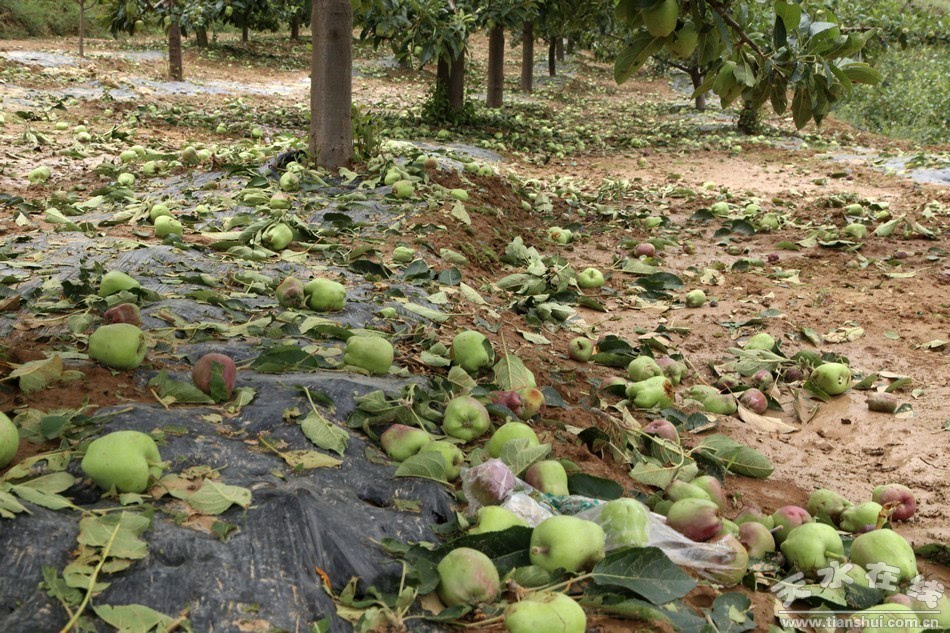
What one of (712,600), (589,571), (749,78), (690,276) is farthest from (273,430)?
(690,276)

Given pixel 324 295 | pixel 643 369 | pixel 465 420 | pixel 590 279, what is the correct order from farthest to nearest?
pixel 590 279 < pixel 643 369 < pixel 324 295 < pixel 465 420

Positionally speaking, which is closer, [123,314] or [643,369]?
[123,314]

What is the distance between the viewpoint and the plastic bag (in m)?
1.91

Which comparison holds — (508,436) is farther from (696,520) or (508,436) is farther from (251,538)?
(251,538)

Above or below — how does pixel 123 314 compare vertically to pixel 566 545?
above

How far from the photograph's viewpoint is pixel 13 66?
1387 centimetres

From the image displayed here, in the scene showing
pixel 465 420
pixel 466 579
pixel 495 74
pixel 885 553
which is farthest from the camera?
pixel 495 74

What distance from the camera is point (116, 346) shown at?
2363 mm

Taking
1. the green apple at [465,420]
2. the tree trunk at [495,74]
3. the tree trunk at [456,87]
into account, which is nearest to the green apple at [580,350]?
the green apple at [465,420]

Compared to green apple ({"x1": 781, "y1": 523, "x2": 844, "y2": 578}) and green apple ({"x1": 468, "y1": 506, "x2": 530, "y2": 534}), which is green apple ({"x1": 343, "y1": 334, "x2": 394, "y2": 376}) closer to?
green apple ({"x1": 468, "y1": 506, "x2": 530, "y2": 534})

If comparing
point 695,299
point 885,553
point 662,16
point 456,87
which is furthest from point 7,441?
point 456,87

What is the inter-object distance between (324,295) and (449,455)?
4.77 ft

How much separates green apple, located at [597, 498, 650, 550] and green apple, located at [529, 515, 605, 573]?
0.09 metres

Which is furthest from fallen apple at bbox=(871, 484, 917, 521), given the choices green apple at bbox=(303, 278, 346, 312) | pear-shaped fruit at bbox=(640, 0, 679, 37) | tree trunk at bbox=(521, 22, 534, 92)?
tree trunk at bbox=(521, 22, 534, 92)
